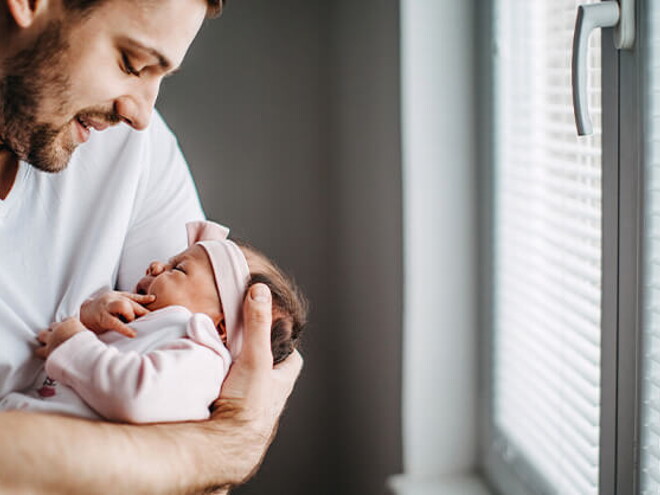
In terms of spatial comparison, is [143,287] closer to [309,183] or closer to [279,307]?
[279,307]

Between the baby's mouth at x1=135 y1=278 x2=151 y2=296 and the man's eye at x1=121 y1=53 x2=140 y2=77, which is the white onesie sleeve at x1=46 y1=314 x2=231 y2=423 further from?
the man's eye at x1=121 y1=53 x2=140 y2=77

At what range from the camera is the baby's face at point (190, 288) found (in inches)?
53.0

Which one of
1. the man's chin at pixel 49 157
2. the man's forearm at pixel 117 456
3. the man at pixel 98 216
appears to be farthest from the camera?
the man's chin at pixel 49 157

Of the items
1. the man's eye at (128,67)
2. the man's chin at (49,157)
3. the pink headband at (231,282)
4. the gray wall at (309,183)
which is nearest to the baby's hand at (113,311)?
the pink headband at (231,282)

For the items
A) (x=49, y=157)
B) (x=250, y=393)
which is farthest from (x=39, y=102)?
(x=250, y=393)

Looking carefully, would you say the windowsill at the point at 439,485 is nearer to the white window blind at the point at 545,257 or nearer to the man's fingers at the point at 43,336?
the white window blind at the point at 545,257

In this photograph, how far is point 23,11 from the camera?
128 centimetres

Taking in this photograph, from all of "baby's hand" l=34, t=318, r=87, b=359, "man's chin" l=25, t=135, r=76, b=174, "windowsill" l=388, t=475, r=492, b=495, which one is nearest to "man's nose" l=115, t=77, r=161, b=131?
"man's chin" l=25, t=135, r=76, b=174

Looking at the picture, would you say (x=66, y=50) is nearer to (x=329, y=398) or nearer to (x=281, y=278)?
(x=281, y=278)

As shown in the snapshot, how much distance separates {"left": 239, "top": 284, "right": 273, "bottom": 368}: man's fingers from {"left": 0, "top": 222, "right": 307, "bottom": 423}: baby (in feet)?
0.12

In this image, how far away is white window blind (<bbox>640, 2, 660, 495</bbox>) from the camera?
1178mm

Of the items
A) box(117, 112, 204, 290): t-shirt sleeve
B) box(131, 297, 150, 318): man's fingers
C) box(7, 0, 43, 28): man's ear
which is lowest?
box(131, 297, 150, 318): man's fingers

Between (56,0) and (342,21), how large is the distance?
3.52 feet

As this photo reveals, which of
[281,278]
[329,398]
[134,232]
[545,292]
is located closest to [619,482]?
[545,292]
